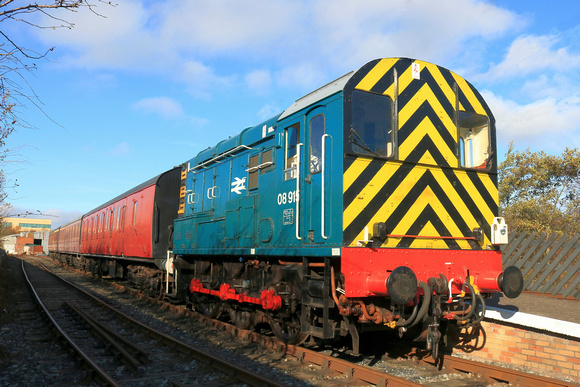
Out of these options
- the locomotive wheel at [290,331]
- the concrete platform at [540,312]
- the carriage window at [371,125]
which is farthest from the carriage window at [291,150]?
the concrete platform at [540,312]

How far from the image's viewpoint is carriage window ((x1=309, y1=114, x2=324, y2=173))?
19.5 ft

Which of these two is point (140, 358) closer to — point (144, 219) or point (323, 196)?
point (323, 196)

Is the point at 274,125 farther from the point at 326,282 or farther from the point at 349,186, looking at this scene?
the point at 326,282

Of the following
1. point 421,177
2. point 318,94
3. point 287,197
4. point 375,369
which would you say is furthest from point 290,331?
point 318,94

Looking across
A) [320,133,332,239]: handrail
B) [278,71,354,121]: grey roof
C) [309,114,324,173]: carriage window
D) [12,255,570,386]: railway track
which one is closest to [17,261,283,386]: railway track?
[12,255,570,386]: railway track

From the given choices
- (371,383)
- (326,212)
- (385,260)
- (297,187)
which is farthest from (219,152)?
(371,383)

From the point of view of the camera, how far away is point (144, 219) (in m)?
13.3

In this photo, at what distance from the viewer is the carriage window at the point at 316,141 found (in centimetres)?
594

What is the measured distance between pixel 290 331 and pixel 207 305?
3371 millimetres

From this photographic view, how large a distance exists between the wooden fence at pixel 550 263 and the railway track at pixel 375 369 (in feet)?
9.99

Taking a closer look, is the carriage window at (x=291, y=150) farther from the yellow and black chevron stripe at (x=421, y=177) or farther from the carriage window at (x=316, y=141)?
the yellow and black chevron stripe at (x=421, y=177)

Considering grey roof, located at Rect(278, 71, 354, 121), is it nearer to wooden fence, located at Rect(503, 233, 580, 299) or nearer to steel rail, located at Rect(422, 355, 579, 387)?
steel rail, located at Rect(422, 355, 579, 387)

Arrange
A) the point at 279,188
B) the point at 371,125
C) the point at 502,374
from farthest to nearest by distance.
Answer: the point at 279,188 < the point at 371,125 < the point at 502,374

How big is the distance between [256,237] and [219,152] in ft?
10.1
